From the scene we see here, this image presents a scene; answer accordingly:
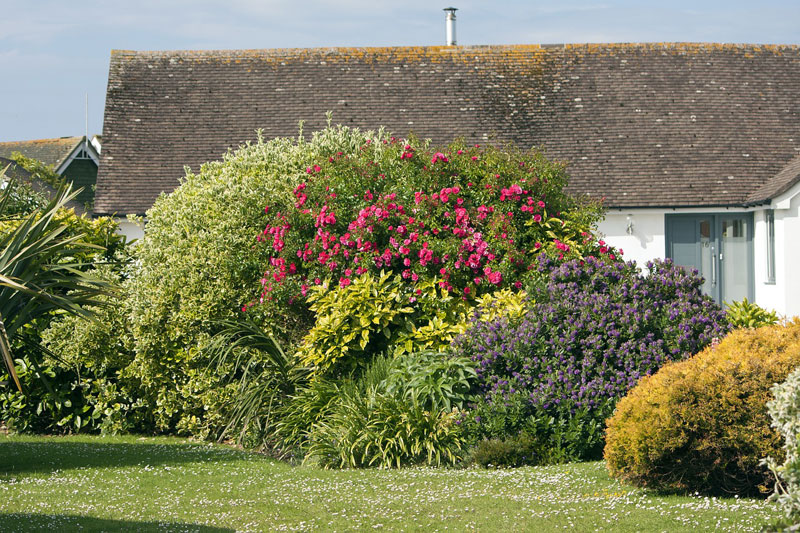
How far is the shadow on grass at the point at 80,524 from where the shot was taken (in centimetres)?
655

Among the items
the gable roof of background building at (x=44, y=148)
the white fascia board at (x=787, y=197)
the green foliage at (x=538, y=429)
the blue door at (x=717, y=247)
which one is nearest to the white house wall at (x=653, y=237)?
the blue door at (x=717, y=247)

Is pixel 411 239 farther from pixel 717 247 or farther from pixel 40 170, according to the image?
pixel 40 170

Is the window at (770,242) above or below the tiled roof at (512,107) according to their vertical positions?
below

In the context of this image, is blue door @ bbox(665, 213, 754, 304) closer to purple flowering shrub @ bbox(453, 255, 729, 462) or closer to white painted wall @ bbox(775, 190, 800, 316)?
white painted wall @ bbox(775, 190, 800, 316)

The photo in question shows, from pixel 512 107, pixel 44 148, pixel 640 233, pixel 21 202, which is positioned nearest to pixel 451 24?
pixel 512 107

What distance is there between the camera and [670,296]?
32.9 ft

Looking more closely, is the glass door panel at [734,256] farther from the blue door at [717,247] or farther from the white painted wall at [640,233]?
the white painted wall at [640,233]

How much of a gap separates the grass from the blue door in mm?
14229

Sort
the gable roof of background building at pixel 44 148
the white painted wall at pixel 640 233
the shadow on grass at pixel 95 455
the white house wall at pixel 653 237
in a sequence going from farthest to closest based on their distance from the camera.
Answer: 1. the gable roof of background building at pixel 44 148
2. the white painted wall at pixel 640 233
3. the white house wall at pixel 653 237
4. the shadow on grass at pixel 95 455

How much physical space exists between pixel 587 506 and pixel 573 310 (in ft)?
10.2

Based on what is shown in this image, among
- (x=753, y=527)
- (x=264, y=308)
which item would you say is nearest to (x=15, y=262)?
(x=264, y=308)

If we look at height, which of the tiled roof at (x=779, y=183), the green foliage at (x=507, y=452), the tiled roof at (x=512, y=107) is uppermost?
the tiled roof at (x=512, y=107)

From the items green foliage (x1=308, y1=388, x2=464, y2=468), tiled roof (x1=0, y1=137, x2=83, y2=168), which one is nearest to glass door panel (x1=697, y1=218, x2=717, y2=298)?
green foliage (x1=308, y1=388, x2=464, y2=468)

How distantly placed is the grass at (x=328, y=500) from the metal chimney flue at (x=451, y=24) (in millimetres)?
19711
